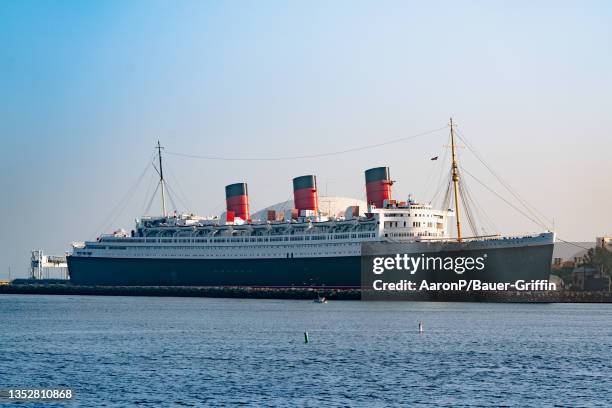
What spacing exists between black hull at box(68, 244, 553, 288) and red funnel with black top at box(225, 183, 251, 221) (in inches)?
337

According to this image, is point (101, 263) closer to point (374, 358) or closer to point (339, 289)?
point (339, 289)

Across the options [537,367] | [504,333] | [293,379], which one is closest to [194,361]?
[293,379]

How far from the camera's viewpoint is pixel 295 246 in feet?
394

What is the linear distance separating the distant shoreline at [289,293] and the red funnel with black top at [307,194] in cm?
1095

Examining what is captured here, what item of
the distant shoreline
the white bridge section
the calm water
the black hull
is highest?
the white bridge section

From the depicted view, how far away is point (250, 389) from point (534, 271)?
218 feet

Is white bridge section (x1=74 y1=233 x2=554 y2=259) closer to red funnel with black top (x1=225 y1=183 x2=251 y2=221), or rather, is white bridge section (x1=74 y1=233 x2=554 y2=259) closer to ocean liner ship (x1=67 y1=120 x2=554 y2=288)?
ocean liner ship (x1=67 y1=120 x2=554 y2=288)

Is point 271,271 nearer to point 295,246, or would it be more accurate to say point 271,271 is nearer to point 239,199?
point 295,246

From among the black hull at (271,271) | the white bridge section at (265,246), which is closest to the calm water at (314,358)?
the black hull at (271,271)

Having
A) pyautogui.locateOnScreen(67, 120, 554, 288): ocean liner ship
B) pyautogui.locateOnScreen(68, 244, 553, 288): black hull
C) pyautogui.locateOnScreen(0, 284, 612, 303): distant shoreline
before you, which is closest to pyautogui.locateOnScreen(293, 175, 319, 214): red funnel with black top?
pyautogui.locateOnScreen(67, 120, 554, 288): ocean liner ship

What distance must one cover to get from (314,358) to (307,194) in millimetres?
73885

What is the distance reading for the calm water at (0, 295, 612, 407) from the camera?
39.9 meters

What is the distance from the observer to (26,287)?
145875mm

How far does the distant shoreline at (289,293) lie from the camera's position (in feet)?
346
